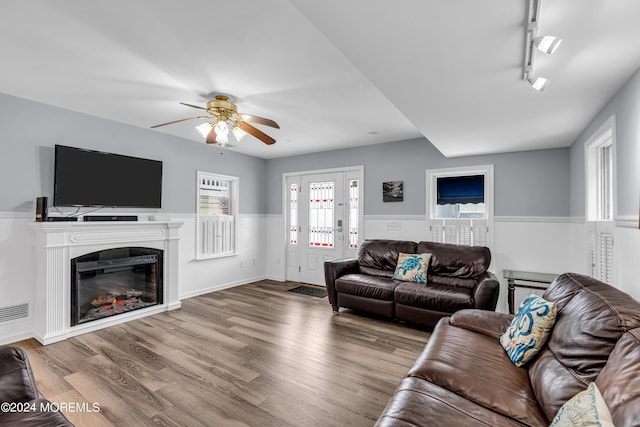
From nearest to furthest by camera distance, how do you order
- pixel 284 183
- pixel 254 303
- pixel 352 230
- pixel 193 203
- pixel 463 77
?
pixel 463 77
pixel 254 303
pixel 193 203
pixel 352 230
pixel 284 183

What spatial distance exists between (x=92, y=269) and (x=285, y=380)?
8.57ft

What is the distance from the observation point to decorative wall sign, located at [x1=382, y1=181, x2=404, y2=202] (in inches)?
187

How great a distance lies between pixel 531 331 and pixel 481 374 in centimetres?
44

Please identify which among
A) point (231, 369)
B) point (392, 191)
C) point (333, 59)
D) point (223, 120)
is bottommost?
point (231, 369)

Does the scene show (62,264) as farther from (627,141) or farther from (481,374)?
(627,141)

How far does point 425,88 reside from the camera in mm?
2152

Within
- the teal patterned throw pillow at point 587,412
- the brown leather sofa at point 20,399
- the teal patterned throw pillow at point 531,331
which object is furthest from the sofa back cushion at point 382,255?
the brown leather sofa at point 20,399

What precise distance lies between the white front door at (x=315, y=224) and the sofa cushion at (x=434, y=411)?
3820 mm

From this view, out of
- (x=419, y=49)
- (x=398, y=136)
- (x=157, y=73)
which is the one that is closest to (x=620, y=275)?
(x=419, y=49)

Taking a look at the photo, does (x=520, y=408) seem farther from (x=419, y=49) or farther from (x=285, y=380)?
(x=419, y=49)

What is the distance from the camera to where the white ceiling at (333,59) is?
1.42 metres

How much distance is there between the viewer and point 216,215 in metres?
5.17

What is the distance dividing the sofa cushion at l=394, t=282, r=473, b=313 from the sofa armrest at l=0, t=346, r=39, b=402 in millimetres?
3089

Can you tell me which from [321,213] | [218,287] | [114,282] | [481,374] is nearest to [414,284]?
[481,374]
